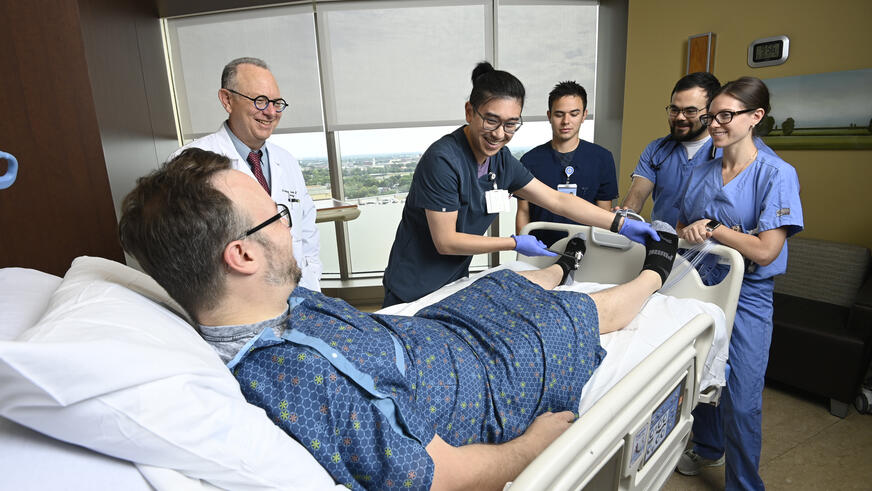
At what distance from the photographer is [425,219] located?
6.21ft

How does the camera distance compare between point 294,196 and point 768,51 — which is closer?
point 294,196

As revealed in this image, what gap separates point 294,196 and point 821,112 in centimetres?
305

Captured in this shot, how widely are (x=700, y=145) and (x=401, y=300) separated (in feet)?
5.30

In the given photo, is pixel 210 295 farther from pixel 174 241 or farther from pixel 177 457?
pixel 177 457

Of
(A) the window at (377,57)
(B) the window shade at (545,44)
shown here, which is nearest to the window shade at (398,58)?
(A) the window at (377,57)

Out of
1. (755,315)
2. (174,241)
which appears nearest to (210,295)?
(174,241)

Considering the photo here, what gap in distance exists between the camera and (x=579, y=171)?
258cm

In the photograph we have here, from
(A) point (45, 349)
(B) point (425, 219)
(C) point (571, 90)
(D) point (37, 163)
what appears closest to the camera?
(A) point (45, 349)

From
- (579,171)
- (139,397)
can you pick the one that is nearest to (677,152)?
(579,171)

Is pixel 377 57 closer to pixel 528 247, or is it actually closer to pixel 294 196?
pixel 294 196

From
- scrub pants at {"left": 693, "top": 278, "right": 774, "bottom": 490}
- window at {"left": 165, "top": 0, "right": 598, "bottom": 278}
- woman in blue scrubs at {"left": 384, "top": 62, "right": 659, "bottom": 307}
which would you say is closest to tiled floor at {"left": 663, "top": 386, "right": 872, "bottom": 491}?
scrub pants at {"left": 693, "top": 278, "right": 774, "bottom": 490}

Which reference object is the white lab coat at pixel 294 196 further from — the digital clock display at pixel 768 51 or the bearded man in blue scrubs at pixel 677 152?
the digital clock display at pixel 768 51

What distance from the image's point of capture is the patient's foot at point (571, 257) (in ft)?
6.52

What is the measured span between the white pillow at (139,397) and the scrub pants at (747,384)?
1590mm
